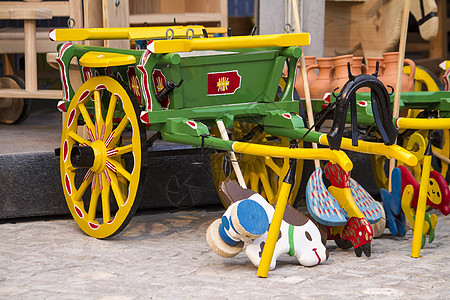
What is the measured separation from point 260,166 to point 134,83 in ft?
2.63

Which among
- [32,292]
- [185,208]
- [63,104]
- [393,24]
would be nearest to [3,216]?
[63,104]

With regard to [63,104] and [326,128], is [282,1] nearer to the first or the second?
[326,128]

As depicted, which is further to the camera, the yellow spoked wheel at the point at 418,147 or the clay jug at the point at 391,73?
the clay jug at the point at 391,73

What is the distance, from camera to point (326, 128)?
16.0 feet

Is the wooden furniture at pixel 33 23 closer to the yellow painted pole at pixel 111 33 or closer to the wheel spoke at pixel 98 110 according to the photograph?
the yellow painted pole at pixel 111 33

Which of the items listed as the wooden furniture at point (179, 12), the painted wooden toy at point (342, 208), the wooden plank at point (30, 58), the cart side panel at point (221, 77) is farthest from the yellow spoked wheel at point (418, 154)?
the wooden plank at point (30, 58)

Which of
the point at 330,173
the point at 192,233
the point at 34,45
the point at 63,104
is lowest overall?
the point at 192,233

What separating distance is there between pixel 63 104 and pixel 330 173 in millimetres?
1436

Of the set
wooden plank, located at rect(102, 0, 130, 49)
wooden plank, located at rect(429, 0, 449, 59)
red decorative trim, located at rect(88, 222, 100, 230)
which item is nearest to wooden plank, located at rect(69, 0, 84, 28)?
wooden plank, located at rect(102, 0, 130, 49)

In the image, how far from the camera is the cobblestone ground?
281cm

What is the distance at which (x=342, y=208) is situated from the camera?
10.9 ft

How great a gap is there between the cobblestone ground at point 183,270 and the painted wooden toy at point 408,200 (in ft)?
0.28

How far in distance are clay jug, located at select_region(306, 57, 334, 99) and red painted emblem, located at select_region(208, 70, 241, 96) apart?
32.3 inches

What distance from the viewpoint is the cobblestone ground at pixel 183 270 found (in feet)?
9.21
